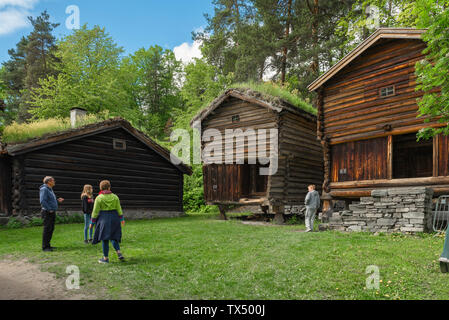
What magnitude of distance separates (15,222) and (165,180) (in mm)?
9219

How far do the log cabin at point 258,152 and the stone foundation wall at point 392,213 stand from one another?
4940 millimetres

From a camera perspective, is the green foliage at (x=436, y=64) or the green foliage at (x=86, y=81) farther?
the green foliage at (x=86, y=81)

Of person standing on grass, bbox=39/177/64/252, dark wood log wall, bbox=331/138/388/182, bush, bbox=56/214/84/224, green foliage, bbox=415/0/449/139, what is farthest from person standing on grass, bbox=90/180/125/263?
dark wood log wall, bbox=331/138/388/182

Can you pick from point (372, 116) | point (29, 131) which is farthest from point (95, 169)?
point (372, 116)

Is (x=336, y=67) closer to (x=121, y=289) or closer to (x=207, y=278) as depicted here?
(x=207, y=278)

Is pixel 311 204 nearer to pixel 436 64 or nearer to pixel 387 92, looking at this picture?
pixel 387 92

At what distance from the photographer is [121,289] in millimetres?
5539

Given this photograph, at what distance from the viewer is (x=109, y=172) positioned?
18.9 meters

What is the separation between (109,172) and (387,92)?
15163mm

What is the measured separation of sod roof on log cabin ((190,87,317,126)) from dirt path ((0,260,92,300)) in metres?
12.7

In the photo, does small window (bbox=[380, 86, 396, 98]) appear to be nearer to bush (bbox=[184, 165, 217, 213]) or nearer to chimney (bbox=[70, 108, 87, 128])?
chimney (bbox=[70, 108, 87, 128])

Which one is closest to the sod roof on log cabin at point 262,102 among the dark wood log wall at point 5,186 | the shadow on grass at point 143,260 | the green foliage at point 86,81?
the dark wood log wall at point 5,186

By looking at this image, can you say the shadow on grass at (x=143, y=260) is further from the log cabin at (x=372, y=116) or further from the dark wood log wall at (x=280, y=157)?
the log cabin at (x=372, y=116)

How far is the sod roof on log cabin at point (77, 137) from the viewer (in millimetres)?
15148
